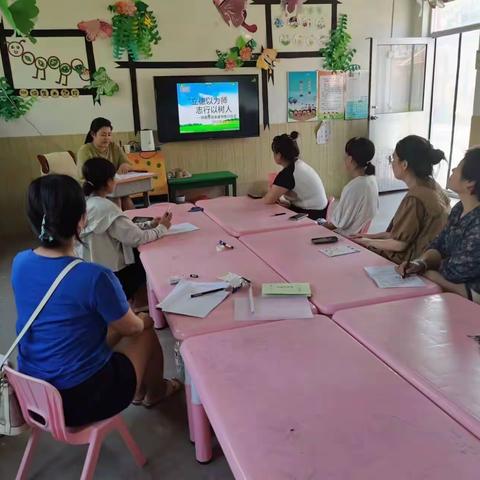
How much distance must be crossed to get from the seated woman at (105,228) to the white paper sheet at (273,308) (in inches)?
37.3

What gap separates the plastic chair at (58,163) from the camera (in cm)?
454

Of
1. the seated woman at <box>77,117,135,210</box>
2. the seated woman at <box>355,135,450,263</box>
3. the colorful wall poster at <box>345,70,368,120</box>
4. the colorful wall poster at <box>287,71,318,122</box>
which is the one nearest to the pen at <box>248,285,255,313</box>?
the seated woman at <box>355,135,450,263</box>

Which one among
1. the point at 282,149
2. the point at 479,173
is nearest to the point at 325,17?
the point at 282,149

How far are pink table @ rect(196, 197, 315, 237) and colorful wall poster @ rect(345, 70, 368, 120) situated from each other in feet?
10.7

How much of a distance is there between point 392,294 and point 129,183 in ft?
9.68

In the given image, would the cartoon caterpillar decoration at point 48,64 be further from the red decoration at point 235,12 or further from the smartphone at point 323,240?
the smartphone at point 323,240

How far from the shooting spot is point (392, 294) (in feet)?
5.46

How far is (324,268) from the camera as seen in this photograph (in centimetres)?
194

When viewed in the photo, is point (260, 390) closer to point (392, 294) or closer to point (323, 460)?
point (323, 460)

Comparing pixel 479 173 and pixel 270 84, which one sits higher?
pixel 270 84

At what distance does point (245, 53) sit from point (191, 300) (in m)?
4.48

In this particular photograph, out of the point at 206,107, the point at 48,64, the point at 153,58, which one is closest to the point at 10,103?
the point at 48,64

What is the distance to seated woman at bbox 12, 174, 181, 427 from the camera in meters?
1.34

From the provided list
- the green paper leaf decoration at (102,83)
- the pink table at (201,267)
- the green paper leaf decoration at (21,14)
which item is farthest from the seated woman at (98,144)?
the green paper leaf decoration at (21,14)
